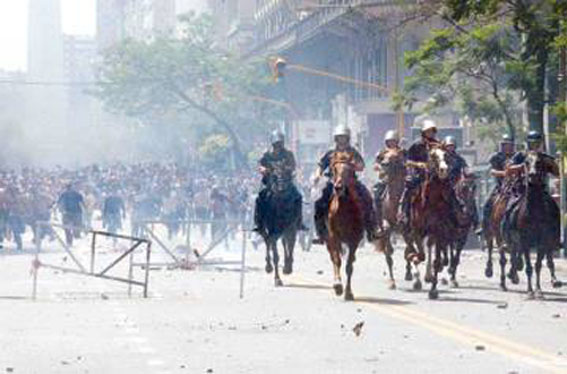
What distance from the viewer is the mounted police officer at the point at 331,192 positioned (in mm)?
24203

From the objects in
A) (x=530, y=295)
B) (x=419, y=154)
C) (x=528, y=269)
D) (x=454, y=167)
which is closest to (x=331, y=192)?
(x=419, y=154)

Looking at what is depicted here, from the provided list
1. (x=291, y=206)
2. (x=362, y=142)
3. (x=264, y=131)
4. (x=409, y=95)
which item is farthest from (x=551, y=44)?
(x=264, y=131)

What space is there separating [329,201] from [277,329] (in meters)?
5.86

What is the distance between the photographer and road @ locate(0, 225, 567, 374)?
1505 cm

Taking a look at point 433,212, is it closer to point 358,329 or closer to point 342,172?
point 342,172

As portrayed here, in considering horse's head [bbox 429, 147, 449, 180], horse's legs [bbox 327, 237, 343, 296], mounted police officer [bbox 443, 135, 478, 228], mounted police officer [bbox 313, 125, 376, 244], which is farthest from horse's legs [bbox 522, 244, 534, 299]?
horse's legs [bbox 327, 237, 343, 296]

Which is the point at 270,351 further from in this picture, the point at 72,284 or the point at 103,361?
the point at 72,284

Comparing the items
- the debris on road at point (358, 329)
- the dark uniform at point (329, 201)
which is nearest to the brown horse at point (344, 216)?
the dark uniform at point (329, 201)

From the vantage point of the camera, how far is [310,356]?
15609 millimetres

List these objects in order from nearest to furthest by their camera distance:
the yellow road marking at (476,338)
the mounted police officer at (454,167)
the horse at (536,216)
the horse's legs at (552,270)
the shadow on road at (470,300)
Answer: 1. the yellow road marking at (476,338)
2. the shadow on road at (470,300)
3. the horse at (536,216)
4. the mounted police officer at (454,167)
5. the horse's legs at (552,270)

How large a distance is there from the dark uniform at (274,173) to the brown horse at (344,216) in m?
3.77

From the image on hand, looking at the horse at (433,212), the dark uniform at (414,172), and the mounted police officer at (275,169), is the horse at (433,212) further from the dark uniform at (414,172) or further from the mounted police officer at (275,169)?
the mounted police officer at (275,169)

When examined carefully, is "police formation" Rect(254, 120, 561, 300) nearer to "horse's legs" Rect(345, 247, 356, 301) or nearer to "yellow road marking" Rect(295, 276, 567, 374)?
"horse's legs" Rect(345, 247, 356, 301)

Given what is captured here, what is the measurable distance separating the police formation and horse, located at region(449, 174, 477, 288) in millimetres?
36
